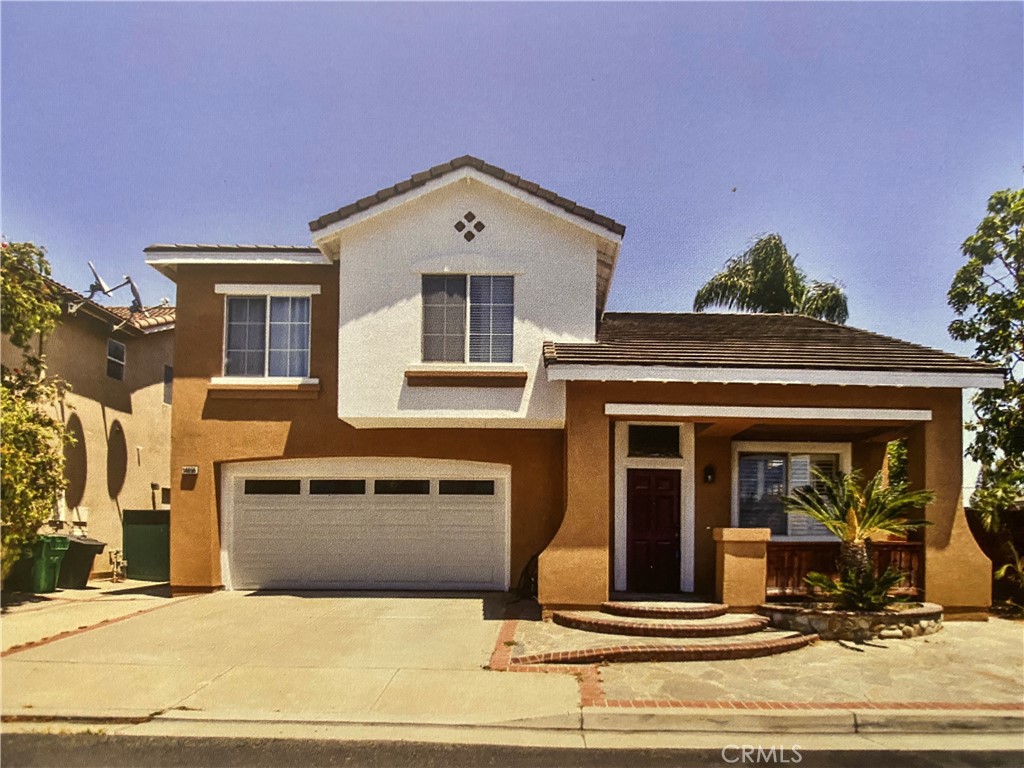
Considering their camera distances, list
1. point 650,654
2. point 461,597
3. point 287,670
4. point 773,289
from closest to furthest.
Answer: point 287,670, point 650,654, point 461,597, point 773,289

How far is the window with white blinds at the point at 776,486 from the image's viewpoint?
13.0 meters

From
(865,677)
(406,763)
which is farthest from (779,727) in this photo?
(406,763)

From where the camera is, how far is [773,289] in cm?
2412

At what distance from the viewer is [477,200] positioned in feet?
41.6

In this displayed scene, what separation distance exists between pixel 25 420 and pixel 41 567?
3376 mm

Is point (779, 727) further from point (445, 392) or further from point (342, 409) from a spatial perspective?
point (342, 409)

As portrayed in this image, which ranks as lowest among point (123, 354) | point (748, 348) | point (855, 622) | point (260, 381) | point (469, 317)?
point (855, 622)

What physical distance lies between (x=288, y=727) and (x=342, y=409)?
6.03 meters

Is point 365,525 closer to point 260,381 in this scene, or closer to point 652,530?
point 260,381

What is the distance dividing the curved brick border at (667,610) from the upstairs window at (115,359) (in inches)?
461

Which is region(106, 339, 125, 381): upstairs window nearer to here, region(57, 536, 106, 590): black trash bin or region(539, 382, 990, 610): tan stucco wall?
region(57, 536, 106, 590): black trash bin

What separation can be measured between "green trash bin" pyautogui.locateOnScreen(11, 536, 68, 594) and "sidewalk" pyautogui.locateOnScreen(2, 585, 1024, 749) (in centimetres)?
213

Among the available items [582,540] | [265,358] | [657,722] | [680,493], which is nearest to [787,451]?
[680,493]

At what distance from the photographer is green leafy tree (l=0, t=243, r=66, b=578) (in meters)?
11.0
